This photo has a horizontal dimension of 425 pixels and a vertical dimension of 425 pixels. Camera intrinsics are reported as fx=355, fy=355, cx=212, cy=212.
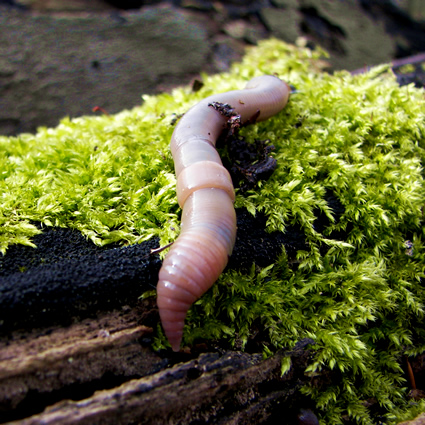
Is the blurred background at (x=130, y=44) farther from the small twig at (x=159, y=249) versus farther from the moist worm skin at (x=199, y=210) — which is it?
the small twig at (x=159, y=249)

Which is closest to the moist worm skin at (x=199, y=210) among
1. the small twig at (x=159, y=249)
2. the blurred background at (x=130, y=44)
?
the small twig at (x=159, y=249)

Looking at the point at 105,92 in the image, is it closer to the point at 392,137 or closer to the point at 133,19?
the point at 133,19

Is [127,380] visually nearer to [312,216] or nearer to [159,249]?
[159,249]

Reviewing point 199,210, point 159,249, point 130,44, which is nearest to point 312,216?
point 199,210

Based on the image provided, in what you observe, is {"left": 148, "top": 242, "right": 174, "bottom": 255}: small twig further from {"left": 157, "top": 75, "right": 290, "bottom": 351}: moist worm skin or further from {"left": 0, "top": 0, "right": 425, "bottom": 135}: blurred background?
{"left": 0, "top": 0, "right": 425, "bottom": 135}: blurred background

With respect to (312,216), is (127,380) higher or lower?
lower
